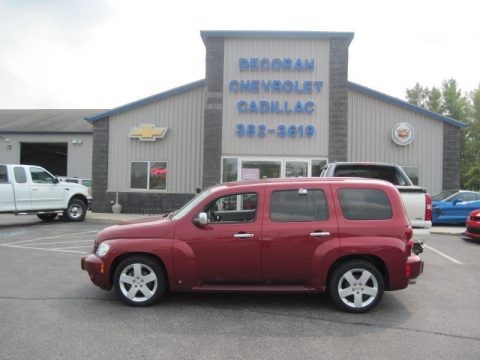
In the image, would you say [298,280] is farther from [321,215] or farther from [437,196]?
[437,196]

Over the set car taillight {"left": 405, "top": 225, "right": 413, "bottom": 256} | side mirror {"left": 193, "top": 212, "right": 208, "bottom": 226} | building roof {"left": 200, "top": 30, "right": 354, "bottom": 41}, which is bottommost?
car taillight {"left": 405, "top": 225, "right": 413, "bottom": 256}

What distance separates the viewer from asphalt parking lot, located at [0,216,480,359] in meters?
4.03

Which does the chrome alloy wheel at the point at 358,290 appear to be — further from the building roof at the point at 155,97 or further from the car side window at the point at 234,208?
the building roof at the point at 155,97

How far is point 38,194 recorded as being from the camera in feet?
47.7

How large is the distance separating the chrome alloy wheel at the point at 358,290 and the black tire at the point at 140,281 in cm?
226

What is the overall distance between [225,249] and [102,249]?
5.26 feet

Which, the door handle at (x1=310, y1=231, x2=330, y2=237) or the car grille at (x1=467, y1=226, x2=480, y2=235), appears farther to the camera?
the car grille at (x1=467, y1=226, x2=480, y2=235)

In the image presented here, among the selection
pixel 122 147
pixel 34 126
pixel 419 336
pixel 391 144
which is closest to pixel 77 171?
pixel 34 126

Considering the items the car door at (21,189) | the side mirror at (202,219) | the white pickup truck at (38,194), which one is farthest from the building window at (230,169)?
the side mirror at (202,219)

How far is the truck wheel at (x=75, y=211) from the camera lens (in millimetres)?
15565

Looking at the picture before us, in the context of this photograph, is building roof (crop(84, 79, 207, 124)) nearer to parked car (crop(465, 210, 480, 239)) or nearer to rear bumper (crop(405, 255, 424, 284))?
parked car (crop(465, 210, 480, 239))

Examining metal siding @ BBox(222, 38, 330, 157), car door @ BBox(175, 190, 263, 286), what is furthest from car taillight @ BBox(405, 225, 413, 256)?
metal siding @ BBox(222, 38, 330, 157)

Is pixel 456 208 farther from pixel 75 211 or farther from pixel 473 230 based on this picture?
pixel 75 211

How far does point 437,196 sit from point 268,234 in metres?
12.5
